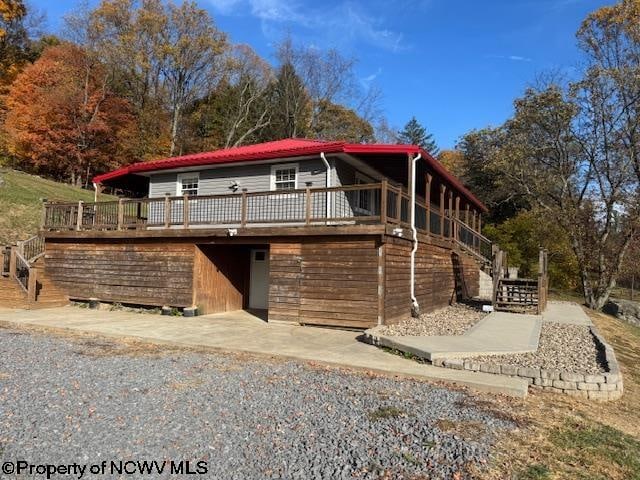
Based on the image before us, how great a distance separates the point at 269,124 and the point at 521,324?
31556 millimetres

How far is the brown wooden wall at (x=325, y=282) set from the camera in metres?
10.2

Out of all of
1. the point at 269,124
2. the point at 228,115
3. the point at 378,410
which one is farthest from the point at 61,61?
the point at 378,410

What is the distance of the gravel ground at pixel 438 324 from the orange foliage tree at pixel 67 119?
2788 centimetres

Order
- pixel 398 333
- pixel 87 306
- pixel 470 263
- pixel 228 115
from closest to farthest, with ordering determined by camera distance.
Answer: pixel 398 333, pixel 87 306, pixel 470 263, pixel 228 115

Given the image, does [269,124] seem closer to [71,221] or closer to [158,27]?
[158,27]

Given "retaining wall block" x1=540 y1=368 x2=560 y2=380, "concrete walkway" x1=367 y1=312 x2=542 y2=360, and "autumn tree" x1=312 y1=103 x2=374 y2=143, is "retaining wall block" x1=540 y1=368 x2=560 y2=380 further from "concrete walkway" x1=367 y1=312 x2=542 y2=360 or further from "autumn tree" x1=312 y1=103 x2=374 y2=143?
"autumn tree" x1=312 y1=103 x2=374 y2=143

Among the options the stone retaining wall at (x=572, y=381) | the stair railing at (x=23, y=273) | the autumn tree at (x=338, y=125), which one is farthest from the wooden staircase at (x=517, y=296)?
the autumn tree at (x=338, y=125)

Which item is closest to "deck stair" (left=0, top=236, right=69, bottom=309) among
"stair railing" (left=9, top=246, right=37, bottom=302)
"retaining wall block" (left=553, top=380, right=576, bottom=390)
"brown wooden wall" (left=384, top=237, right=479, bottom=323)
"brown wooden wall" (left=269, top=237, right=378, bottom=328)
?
"stair railing" (left=9, top=246, right=37, bottom=302)

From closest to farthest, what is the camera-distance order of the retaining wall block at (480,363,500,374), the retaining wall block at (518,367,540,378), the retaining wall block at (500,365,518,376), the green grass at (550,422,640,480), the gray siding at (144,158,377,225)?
the green grass at (550,422,640,480) < the retaining wall block at (518,367,540,378) < the retaining wall block at (500,365,518,376) < the retaining wall block at (480,363,500,374) < the gray siding at (144,158,377,225)

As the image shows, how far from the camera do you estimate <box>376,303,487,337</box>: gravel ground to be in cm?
943

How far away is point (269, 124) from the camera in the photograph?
39.2 meters

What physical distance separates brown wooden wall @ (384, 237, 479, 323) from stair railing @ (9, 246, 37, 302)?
9524mm

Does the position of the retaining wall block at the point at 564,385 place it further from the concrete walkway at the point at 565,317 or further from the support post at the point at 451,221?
the support post at the point at 451,221

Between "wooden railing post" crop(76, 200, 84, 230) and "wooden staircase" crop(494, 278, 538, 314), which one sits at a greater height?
"wooden railing post" crop(76, 200, 84, 230)
